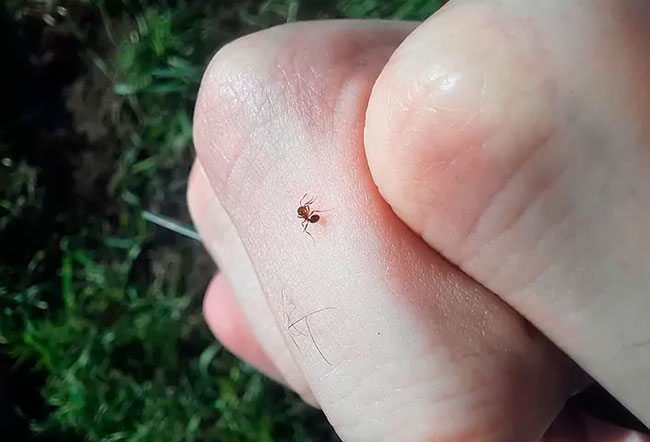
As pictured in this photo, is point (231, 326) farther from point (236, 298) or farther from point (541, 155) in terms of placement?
point (541, 155)

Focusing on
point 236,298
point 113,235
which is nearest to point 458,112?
point 236,298

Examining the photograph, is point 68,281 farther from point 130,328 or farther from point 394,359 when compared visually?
point 394,359

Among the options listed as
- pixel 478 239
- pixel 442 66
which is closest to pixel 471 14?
pixel 442 66

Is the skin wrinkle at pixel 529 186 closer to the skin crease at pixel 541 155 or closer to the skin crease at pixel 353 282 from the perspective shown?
the skin crease at pixel 541 155

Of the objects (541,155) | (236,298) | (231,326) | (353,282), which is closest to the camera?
(541,155)

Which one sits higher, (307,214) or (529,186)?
(529,186)

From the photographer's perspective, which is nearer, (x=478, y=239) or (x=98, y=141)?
(x=478, y=239)
